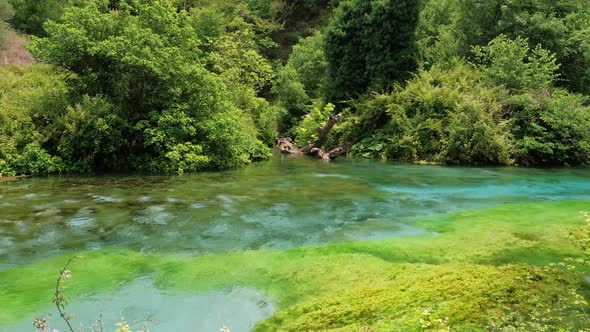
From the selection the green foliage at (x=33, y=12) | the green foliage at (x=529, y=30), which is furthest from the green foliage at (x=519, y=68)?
the green foliage at (x=33, y=12)

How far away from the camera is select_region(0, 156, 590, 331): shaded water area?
6.16m

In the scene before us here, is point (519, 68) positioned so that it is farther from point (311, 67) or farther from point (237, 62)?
point (237, 62)

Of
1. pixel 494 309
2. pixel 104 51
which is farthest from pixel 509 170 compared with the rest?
pixel 104 51

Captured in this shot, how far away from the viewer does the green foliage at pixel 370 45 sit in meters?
24.1

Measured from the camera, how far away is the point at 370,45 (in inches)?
973

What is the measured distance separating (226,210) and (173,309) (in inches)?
186

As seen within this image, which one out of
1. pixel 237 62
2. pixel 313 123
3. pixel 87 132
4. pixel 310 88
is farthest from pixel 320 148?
pixel 87 132

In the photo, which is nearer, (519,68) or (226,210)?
(226,210)

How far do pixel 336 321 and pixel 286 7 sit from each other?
146ft

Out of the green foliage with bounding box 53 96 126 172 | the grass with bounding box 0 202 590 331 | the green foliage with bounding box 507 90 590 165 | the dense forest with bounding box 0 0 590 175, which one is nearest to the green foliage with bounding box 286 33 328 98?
the dense forest with bounding box 0 0 590 175

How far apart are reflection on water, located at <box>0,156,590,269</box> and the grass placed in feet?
2.25

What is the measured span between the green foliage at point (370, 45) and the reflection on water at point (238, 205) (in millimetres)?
10372

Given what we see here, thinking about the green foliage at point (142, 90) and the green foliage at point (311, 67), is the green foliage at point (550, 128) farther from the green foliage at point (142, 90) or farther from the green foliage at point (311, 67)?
the green foliage at point (311, 67)

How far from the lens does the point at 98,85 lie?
50.9ft
